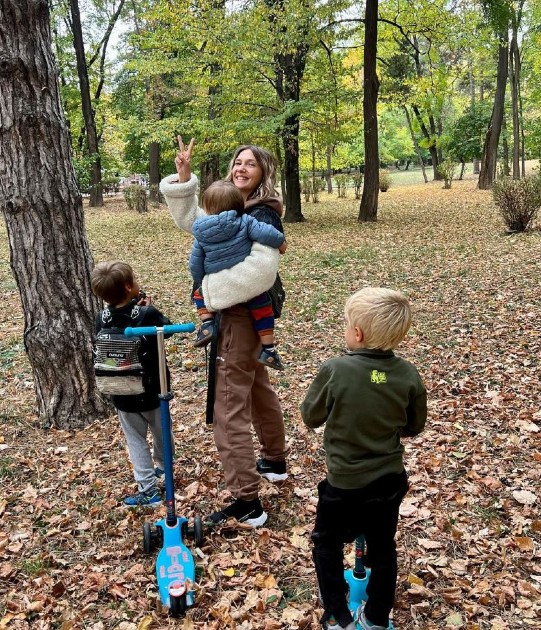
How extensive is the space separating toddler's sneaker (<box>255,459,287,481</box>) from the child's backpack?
113 centimetres

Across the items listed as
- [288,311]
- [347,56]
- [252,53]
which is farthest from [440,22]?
[288,311]

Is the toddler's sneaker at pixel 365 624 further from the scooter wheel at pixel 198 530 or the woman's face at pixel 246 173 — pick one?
the woman's face at pixel 246 173

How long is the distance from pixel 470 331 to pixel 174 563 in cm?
507

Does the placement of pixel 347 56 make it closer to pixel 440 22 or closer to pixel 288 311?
pixel 440 22

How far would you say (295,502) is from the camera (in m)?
3.59

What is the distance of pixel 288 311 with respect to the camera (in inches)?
325

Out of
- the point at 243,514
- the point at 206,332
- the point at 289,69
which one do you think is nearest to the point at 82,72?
the point at 289,69

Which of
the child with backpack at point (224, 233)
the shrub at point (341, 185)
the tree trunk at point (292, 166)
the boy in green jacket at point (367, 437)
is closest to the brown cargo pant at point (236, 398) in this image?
the child with backpack at point (224, 233)

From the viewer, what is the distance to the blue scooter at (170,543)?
2.64 metres

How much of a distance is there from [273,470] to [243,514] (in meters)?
0.56

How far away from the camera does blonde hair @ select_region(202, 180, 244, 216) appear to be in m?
2.92

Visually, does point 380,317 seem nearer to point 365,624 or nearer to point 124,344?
point 365,624

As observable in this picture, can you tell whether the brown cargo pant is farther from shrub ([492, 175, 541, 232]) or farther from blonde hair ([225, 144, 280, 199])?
shrub ([492, 175, 541, 232])

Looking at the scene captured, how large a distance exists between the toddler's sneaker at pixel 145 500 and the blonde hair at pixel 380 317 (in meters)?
2.04
